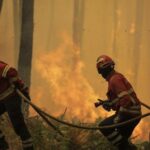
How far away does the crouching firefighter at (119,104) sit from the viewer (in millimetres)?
8586

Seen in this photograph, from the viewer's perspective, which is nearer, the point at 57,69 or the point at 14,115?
the point at 14,115

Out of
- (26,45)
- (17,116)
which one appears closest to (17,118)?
(17,116)

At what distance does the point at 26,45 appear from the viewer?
45.5 ft

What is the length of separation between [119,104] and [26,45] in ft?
18.9

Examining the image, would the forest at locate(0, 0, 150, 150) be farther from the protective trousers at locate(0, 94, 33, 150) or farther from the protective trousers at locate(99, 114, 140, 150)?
the protective trousers at locate(0, 94, 33, 150)

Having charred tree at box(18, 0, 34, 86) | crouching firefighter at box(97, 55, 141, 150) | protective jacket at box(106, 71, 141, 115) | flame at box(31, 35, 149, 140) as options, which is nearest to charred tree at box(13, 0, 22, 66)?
flame at box(31, 35, 149, 140)

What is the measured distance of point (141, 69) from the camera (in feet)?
59.3

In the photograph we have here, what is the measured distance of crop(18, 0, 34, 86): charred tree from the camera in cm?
1374

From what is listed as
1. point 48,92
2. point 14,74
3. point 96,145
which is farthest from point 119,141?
point 48,92

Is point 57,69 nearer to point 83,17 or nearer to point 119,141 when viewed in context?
point 83,17

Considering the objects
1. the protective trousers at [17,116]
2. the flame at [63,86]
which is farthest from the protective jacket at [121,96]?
the flame at [63,86]

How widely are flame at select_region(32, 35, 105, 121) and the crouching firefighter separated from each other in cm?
855

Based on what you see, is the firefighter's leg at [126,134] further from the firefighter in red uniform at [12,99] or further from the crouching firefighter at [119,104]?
the firefighter in red uniform at [12,99]

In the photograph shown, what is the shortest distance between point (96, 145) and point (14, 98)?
2.35m
